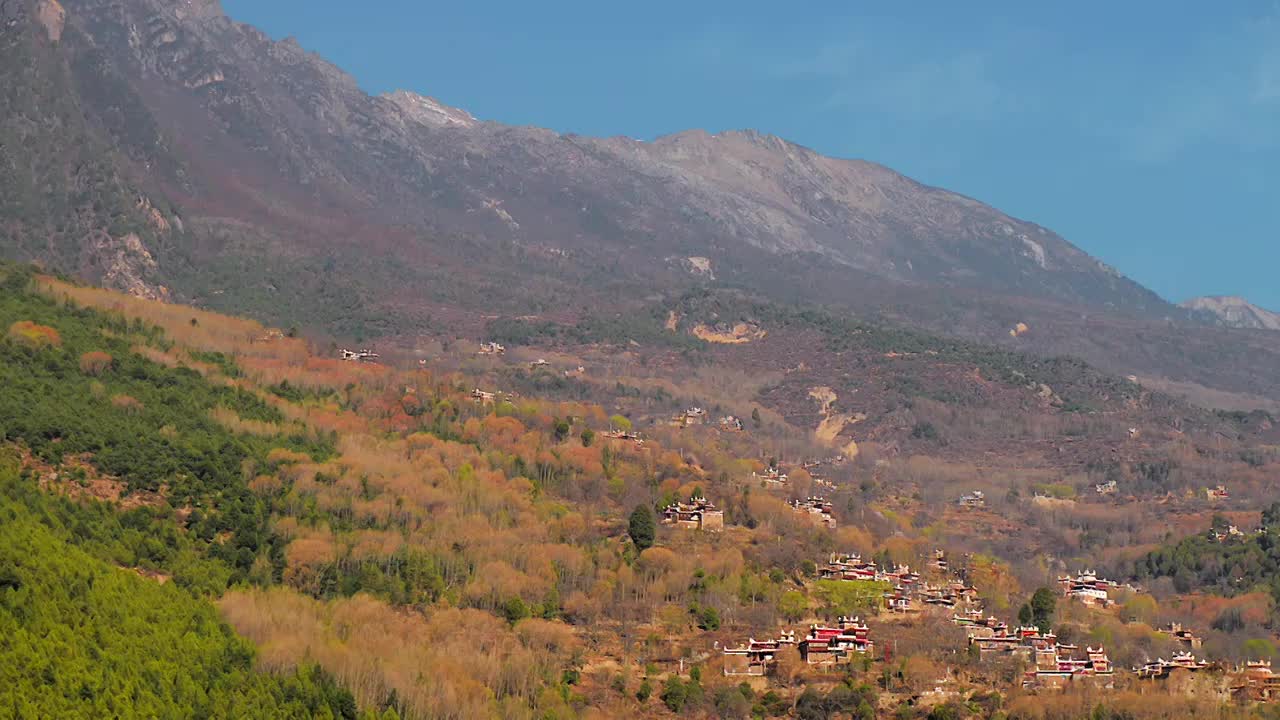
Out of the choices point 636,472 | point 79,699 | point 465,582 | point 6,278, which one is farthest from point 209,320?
point 79,699

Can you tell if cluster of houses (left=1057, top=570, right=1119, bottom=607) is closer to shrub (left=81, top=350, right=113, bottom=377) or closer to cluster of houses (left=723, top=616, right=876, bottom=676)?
cluster of houses (left=723, top=616, right=876, bottom=676)

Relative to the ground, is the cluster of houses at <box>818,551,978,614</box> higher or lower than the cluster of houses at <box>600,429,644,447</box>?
lower

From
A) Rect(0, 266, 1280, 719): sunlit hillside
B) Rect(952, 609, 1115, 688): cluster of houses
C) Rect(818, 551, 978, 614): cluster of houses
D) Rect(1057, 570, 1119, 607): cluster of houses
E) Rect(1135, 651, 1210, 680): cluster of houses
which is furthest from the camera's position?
Rect(1057, 570, 1119, 607): cluster of houses

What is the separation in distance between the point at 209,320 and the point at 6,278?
2872 cm

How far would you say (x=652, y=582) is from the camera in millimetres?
99875

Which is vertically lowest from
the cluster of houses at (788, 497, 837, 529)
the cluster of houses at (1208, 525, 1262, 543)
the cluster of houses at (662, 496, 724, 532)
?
the cluster of houses at (662, 496, 724, 532)

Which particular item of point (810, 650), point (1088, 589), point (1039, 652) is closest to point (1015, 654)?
point (1039, 652)

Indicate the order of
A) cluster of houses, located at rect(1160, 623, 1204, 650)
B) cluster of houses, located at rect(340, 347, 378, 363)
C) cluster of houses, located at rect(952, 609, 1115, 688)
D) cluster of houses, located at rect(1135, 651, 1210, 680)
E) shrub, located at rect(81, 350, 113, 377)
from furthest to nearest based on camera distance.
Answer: cluster of houses, located at rect(340, 347, 378, 363) → shrub, located at rect(81, 350, 113, 377) → cluster of houses, located at rect(1160, 623, 1204, 650) → cluster of houses, located at rect(1135, 651, 1210, 680) → cluster of houses, located at rect(952, 609, 1115, 688)

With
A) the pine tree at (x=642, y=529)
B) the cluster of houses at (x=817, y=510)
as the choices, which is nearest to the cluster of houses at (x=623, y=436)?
the cluster of houses at (x=817, y=510)

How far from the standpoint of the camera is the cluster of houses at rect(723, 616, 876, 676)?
86438mm

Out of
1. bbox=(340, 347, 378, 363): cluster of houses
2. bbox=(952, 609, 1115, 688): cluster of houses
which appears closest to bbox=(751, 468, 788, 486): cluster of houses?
bbox=(340, 347, 378, 363): cluster of houses

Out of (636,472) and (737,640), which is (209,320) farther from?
(737,640)

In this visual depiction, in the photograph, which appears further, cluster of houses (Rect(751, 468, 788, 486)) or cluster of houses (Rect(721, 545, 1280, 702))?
cluster of houses (Rect(751, 468, 788, 486))

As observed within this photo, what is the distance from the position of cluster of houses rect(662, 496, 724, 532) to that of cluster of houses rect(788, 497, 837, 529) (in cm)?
1078
